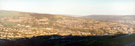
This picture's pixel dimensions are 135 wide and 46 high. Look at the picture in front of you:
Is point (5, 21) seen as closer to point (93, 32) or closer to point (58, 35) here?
point (58, 35)

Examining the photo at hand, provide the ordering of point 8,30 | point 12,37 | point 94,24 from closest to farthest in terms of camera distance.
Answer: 1. point 12,37
2. point 8,30
3. point 94,24

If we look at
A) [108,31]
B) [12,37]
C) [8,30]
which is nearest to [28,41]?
[12,37]

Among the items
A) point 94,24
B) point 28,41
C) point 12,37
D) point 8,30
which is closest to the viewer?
point 28,41

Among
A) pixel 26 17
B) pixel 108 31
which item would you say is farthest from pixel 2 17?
pixel 108 31

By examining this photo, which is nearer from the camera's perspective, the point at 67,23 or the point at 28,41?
the point at 28,41

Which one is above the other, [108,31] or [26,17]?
[26,17]

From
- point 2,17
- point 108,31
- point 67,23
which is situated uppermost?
point 2,17
